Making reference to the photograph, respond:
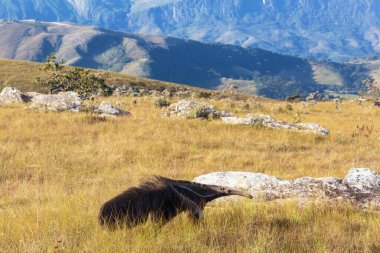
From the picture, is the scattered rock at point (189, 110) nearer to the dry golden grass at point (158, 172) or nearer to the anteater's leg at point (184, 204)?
the dry golden grass at point (158, 172)

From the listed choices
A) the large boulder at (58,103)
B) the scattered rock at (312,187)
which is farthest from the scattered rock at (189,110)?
the scattered rock at (312,187)

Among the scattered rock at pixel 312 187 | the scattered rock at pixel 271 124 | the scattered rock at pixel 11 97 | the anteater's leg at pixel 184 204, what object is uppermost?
the anteater's leg at pixel 184 204

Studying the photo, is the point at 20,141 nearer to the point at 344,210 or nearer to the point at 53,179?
the point at 53,179

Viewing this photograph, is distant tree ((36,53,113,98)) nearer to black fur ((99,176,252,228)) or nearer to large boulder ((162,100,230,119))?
large boulder ((162,100,230,119))

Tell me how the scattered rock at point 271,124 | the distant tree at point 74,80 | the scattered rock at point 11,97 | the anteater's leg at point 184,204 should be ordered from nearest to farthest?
the anteater's leg at point 184,204 < the scattered rock at point 271,124 < the scattered rock at point 11,97 < the distant tree at point 74,80

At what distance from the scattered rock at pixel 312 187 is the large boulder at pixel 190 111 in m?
11.3

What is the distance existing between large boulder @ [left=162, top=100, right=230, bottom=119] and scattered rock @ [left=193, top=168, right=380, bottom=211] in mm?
11303

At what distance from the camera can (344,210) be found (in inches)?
264

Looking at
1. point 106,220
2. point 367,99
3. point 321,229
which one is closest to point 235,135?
point 321,229

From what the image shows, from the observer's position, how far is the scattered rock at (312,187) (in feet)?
24.6

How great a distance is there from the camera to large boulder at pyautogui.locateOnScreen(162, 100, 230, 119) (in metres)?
20.0

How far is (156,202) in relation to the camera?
4.88 m

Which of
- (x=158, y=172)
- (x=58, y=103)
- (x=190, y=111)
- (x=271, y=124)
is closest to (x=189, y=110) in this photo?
(x=190, y=111)

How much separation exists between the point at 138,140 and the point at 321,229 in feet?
31.9
